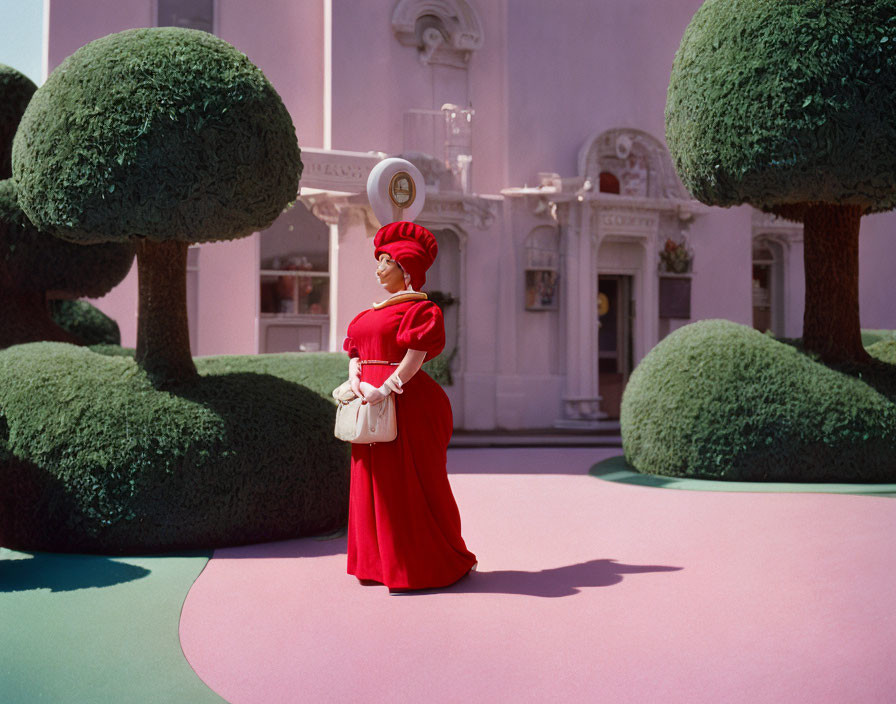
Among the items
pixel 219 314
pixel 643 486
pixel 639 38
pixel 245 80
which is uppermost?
pixel 639 38

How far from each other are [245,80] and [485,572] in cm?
315

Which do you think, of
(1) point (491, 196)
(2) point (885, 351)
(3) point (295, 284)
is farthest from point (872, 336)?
(3) point (295, 284)

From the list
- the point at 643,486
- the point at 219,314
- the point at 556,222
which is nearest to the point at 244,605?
the point at 643,486

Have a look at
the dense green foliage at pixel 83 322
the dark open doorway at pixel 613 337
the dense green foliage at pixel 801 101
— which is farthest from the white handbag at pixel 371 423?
the dark open doorway at pixel 613 337

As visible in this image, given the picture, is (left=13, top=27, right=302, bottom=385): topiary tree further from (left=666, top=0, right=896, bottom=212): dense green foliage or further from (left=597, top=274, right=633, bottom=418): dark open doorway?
(left=597, top=274, right=633, bottom=418): dark open doorway

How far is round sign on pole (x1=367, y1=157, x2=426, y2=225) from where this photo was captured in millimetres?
5422

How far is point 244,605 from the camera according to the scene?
14.2ft

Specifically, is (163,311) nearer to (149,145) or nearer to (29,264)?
(149,145)

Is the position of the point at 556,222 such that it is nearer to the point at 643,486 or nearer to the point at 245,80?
the point at 643,486

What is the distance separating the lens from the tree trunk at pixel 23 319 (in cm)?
780

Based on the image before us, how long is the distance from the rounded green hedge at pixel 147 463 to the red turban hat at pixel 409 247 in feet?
4.97

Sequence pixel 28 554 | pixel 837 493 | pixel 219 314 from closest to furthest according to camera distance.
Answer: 1. pixel 28 554
2. pixel 837 493
3. pixel 219 314

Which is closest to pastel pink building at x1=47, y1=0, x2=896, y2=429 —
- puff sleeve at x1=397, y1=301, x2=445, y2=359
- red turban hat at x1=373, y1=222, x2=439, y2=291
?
red turban hat at x1=373, y1=222, x2=439, y2=291

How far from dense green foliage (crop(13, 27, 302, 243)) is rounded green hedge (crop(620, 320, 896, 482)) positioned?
14.7 feet
